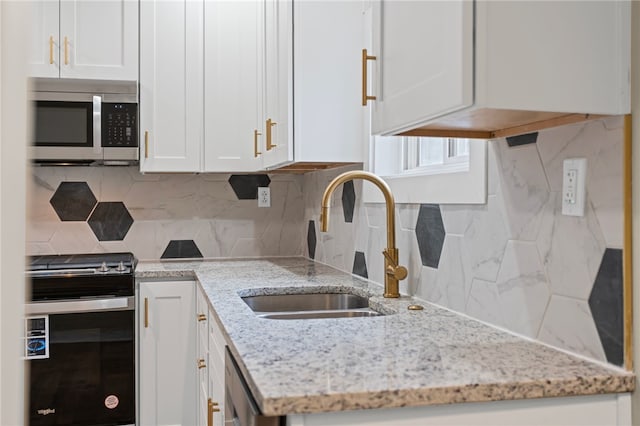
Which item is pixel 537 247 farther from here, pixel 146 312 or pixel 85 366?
pixel 85 366

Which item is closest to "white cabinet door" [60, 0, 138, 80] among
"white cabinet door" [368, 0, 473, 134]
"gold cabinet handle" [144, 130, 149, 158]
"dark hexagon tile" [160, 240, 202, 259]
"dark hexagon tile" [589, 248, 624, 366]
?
"gold cabinet handle" [144, 130, 149, 158]

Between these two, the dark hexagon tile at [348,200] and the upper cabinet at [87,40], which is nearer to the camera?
the dark hexagon tile at [348,200]

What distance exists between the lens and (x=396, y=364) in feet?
3.66

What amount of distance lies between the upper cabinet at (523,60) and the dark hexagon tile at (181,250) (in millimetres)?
2411

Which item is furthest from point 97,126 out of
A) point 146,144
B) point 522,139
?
point 522,139

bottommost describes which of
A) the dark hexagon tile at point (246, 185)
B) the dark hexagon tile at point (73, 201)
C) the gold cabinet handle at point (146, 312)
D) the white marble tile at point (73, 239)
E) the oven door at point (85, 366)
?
the oven door at point (85, 366)

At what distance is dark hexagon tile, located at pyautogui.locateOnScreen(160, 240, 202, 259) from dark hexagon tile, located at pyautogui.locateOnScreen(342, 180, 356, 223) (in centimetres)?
107

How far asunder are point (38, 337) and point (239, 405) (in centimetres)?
175

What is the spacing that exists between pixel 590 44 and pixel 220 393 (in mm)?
1329

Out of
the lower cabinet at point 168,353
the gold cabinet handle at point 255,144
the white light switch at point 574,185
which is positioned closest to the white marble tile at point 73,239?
the lower cabinet at point 168,353

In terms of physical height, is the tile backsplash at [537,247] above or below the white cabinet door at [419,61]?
below

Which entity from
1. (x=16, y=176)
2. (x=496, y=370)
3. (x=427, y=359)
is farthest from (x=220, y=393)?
(x=16, y=176)

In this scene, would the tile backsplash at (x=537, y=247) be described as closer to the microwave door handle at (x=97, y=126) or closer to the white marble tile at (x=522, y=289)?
the white marble tile at (x=522, y=289)

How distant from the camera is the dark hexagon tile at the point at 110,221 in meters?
3.25
